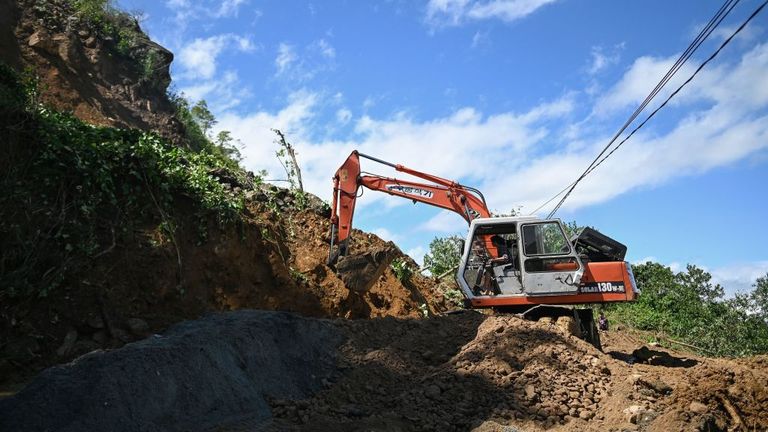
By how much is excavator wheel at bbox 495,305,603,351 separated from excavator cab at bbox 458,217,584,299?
31 cm

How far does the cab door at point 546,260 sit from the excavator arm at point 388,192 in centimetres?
165

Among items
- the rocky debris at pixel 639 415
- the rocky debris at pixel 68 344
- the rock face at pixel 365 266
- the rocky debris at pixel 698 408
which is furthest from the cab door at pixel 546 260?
the rocky debris at pixel 68 344

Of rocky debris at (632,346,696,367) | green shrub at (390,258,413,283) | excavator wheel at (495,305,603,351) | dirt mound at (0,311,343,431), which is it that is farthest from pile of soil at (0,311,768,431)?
green shrub at (390,258,413,283)

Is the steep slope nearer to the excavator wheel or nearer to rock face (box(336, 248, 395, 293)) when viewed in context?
rock face (box(336, 248, 395, 293))

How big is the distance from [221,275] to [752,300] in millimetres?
13136

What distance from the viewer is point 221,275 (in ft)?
37.8

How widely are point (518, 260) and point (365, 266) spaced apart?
2.88m

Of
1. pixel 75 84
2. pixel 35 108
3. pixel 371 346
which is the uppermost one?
pixel 75 84

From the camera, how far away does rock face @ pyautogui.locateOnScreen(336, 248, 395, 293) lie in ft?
39.9

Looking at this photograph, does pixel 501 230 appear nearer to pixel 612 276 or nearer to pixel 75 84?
pixel 612 276

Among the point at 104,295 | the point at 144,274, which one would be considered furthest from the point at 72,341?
the point at 144,274

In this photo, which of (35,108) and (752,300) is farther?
(752,300)

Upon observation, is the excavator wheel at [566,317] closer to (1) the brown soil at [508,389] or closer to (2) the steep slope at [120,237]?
(1) the brown soil at [508,389]

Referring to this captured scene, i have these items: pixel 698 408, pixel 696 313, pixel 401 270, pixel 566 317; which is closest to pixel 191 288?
pixel 401 270
